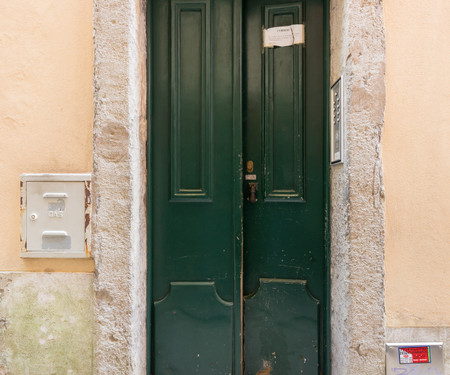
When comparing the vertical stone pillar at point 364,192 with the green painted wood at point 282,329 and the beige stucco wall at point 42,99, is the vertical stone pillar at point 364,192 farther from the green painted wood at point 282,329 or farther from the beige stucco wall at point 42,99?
the beige stucco wall at point 42,99

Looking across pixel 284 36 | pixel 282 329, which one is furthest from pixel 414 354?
pixel 284 36

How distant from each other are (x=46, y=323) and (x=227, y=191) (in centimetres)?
151

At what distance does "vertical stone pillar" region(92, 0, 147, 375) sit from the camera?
6.81ft

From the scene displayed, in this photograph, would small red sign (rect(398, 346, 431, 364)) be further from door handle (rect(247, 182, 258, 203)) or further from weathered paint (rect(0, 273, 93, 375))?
weathered paint (rect(0, 273, 93, 375))

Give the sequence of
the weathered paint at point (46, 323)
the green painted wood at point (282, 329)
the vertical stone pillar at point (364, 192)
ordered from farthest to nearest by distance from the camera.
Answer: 1. the green painted wood at point (282, 329)
2. the weathered paint at point (46, 323)
3. the vertical stone pillar at point (364, 192)

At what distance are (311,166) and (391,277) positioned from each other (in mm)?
886

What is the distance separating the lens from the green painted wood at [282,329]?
7.48 feet

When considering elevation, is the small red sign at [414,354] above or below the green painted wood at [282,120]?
below

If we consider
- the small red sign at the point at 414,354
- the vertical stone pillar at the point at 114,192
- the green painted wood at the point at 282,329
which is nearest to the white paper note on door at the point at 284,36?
the vertical stone pillar at the point at 114,192

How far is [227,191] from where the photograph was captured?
2.31 m

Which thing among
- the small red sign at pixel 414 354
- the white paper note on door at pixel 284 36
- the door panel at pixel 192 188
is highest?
the white paper note on door at pixel 284 36

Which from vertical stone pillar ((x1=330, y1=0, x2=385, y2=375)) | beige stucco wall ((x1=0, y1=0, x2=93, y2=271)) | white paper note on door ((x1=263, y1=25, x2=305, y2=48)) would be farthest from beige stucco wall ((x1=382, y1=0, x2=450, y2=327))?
beige stucco wall ((x1=0, y1=0, x2=93, y2=271))

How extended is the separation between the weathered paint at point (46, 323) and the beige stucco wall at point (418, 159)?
2.00m

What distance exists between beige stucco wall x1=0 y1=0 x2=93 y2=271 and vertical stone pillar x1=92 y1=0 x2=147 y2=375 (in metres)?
0.12
